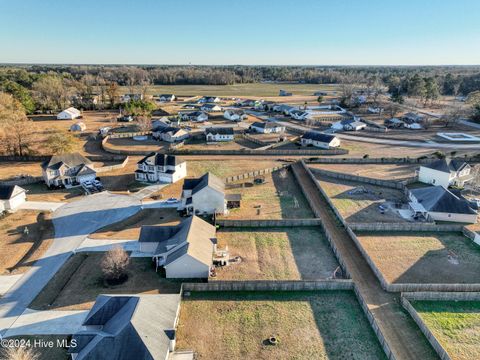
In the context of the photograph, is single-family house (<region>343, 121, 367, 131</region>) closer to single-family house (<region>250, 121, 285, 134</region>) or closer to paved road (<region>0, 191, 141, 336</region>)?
single-family house (<region>250, 121, 285, 134</region>)

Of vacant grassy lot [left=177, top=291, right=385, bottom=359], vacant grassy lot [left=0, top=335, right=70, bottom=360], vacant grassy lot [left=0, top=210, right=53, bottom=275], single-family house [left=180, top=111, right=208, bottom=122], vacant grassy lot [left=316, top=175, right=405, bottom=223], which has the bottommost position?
vacant grassy lot [left=0, top=335, right=70, bottom=360]

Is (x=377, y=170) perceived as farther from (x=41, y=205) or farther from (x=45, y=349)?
(x=41, y=205)

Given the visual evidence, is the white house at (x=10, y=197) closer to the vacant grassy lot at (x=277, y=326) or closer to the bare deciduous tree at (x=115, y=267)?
the bare deciduous tree at (x=115, y=267)

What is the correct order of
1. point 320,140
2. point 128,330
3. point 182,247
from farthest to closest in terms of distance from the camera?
point 320,140 → point 182,247 → point 128,330

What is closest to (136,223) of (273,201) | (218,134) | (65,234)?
(65,234)

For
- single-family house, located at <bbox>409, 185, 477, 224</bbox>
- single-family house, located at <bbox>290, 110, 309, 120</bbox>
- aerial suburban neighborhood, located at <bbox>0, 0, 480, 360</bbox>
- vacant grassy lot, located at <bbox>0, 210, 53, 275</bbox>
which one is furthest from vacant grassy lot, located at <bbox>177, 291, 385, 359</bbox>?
single-family house, located at <bbox>290, 110, 309, 120</bbox>

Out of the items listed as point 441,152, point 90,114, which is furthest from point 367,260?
point 90,114
